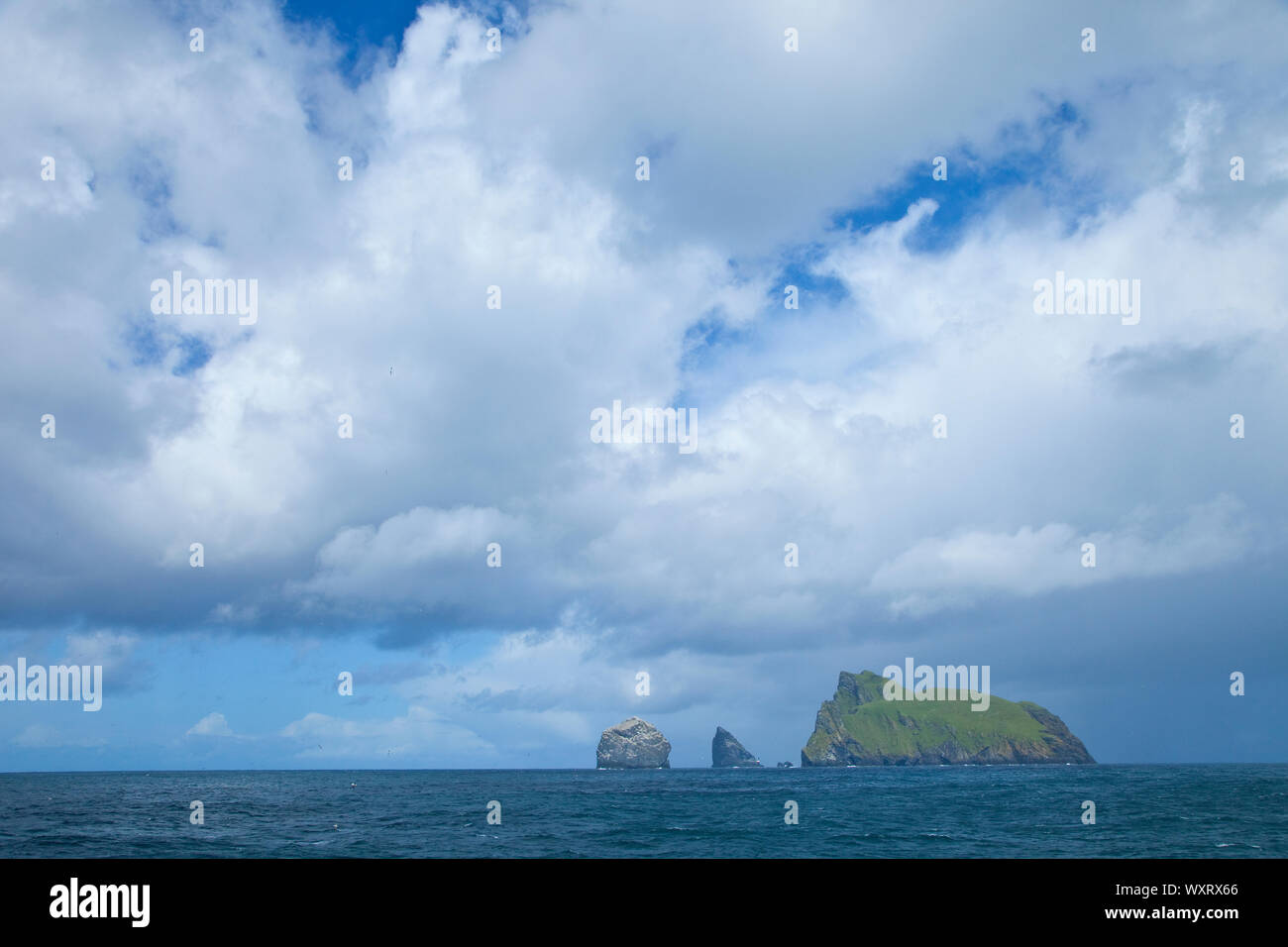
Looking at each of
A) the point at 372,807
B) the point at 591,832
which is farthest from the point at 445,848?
the point at 372,807

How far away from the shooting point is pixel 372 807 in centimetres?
9994

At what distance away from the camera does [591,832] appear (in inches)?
2805
